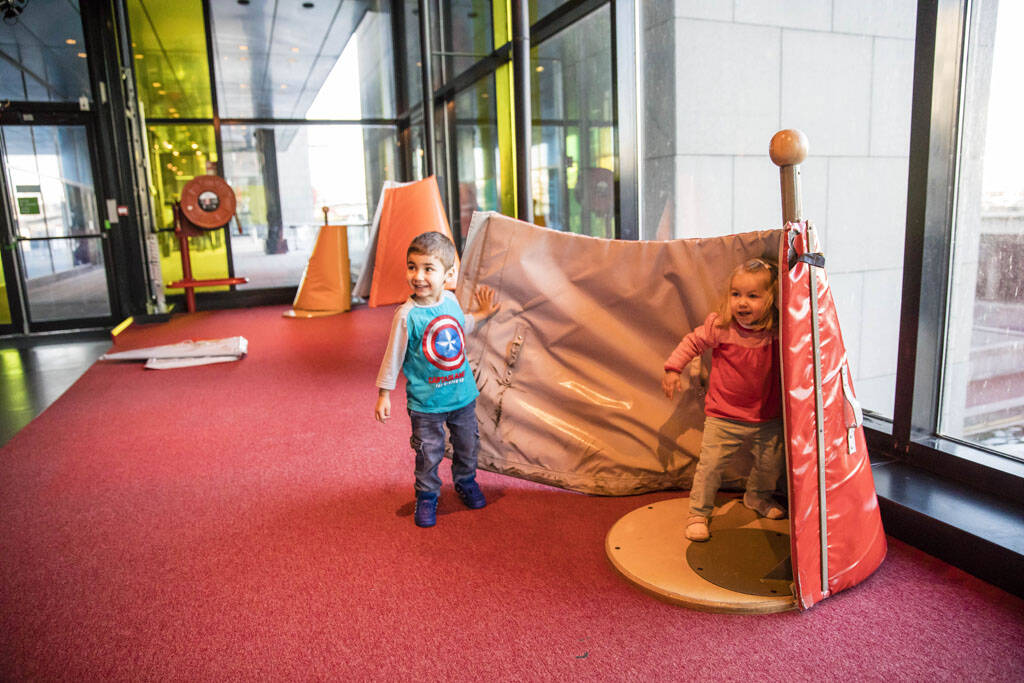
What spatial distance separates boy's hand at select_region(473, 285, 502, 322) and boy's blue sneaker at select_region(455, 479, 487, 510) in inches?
21.6

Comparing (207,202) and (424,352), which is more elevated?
(207,202)

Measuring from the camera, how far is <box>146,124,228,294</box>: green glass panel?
7.69m

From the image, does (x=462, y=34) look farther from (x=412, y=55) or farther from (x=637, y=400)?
(x=637, y=400)

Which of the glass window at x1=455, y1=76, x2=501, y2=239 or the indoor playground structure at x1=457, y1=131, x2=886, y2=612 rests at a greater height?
the glass window at x1=455, y1=76, x2=501, y2=239

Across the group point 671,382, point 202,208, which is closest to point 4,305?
point 202,208

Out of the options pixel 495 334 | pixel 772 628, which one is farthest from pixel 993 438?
pixel 495 334

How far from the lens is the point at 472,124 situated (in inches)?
231

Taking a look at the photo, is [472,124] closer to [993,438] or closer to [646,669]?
[993,438]

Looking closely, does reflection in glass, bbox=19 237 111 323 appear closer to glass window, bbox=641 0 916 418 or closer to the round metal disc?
the round metal disc

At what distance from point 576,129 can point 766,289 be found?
2514 mm

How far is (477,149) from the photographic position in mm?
5859

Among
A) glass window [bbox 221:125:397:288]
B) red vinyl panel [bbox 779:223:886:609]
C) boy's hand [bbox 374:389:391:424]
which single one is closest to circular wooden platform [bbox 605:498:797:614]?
red vinyl panel [bbox 779:223:886:609]

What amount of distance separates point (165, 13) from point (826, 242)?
7.60 meters

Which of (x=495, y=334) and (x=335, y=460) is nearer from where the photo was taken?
(x=495, y=334)
